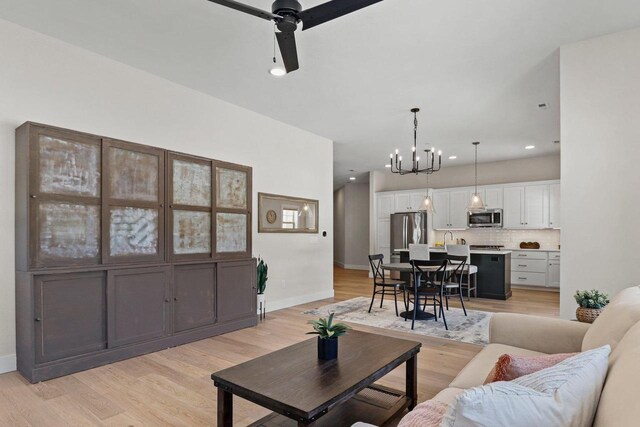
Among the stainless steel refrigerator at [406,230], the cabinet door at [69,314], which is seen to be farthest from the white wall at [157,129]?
the stainless steel refrigerator at [406,230]

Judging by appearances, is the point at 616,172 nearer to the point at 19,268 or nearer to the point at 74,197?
the point at 74,197

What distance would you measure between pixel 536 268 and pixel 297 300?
5289 mm

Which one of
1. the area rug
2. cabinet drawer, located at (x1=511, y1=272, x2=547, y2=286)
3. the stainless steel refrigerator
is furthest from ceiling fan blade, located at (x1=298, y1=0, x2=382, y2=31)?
cabinet drawer, located at (x1=511, y1=272, x2=547, y2=286)

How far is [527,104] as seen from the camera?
5023mm

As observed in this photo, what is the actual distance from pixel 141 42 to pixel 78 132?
101cm

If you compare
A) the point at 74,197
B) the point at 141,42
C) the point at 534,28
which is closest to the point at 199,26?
the point at 141,42

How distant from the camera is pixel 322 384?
1.88 meters

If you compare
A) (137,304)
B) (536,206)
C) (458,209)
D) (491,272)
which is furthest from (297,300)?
(536,206)

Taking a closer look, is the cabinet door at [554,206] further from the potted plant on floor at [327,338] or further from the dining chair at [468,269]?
the potted plant on floor at [327,338]

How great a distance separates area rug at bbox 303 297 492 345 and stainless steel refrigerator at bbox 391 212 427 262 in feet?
11.1

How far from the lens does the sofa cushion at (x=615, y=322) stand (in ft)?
5.00

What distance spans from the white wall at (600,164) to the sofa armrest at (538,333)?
128 cm

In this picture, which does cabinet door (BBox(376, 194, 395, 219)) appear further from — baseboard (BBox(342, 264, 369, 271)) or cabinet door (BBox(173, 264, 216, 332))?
cabinet door (BBox(173, 264, 216, 332))

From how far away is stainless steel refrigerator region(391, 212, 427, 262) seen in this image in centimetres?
926
